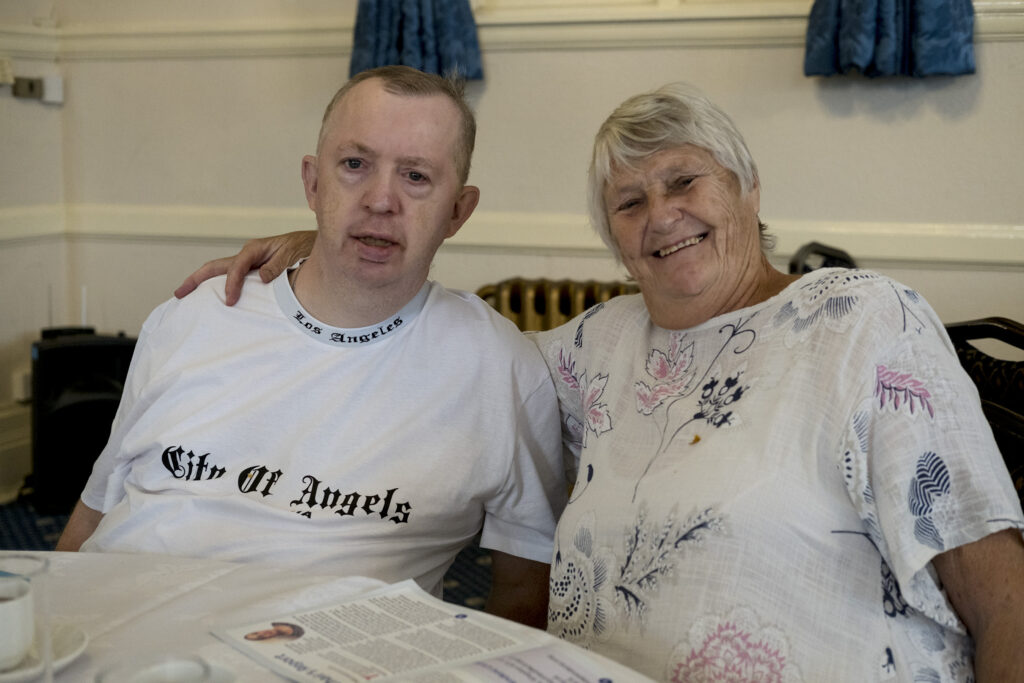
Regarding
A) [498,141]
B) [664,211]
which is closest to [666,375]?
[664,211]

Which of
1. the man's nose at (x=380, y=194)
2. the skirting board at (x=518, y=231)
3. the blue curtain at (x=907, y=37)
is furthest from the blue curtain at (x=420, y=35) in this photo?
the man's nose at (x=380, y=194)

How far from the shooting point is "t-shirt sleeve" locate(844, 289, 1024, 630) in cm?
115

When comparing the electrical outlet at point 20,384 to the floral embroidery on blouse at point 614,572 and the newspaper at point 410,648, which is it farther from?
the newspaper at point 410,648

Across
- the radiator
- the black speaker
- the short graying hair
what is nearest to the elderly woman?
the short graying hair

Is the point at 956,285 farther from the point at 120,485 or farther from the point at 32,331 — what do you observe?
the point at 32,331

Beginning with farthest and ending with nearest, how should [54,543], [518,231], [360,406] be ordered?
[518,231] → [54,543] → [360,406]

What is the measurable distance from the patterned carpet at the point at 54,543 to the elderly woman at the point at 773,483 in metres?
1.75

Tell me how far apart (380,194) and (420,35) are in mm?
2115

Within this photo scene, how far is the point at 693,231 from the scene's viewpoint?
1510 millimetres

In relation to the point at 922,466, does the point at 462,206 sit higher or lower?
higher

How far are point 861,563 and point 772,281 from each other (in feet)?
1.51

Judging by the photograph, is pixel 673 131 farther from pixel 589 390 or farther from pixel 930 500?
pixel 930 500

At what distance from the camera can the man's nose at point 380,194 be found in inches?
63.1

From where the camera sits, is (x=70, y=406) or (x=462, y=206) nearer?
(x=462, y=206)
